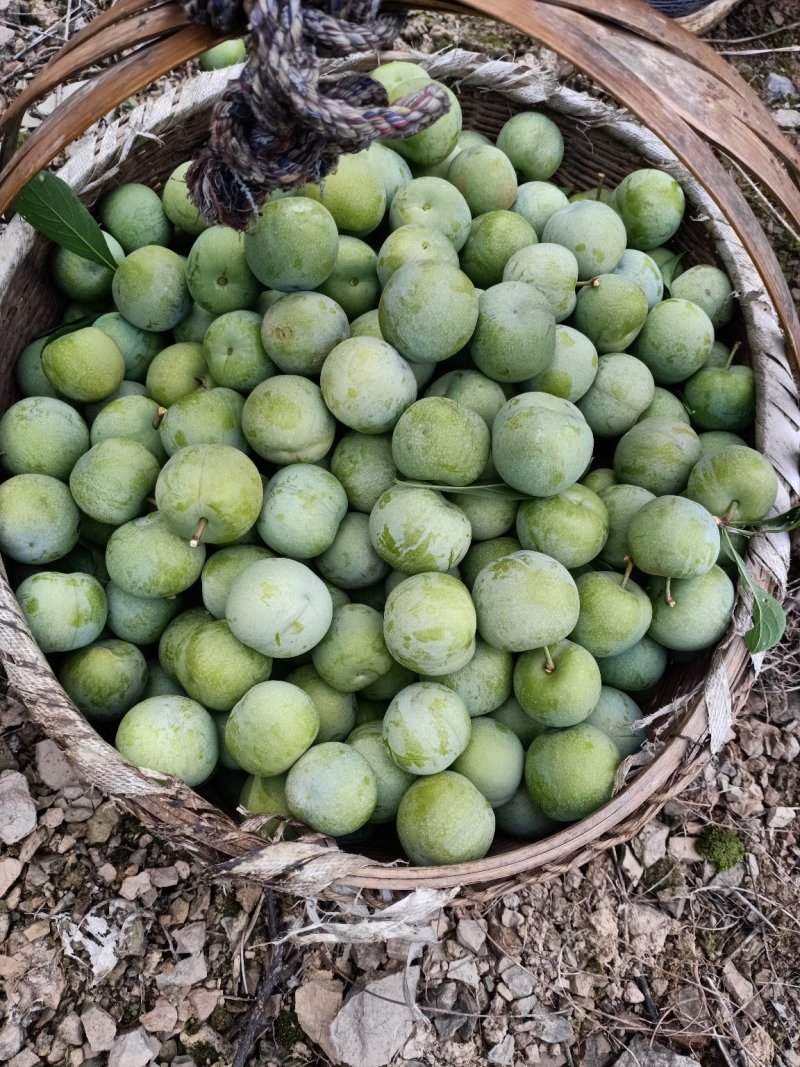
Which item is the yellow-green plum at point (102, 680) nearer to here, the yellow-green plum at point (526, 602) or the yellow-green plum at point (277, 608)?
the yellow-green plum at point (277, 608)

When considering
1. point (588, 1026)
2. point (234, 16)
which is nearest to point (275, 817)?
point (588, 1026)

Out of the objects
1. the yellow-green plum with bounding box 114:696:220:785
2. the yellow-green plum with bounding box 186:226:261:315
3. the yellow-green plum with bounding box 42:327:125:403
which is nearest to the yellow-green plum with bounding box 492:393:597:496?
the yellow-green plum with bounding box 186:226:261:315

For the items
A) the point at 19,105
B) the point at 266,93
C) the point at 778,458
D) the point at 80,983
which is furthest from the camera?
the point at 778,458

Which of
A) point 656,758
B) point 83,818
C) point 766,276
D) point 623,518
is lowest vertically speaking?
point 83,818

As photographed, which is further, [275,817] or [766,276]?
[766,276]

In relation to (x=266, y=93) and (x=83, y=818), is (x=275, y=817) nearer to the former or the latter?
(x=83, y=818)
